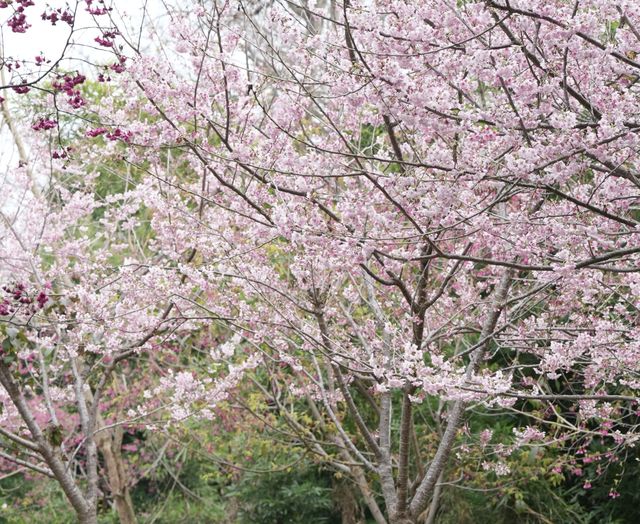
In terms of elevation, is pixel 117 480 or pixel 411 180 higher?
pixel 411 180

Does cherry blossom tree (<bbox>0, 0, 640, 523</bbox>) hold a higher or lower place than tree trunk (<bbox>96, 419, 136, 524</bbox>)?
higher

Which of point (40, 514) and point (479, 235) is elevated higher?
point (479, 235)

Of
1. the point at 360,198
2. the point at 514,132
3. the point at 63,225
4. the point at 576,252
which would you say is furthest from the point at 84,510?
the point at 514,132

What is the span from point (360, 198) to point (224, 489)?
768 cm

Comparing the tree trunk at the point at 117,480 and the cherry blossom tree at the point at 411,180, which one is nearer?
the cherry blossom tree at the point at 411,180

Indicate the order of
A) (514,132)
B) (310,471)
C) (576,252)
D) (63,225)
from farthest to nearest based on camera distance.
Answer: (310,471) < (63,225) < (576,252) < (514,132)

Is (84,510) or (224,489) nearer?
(84,510)

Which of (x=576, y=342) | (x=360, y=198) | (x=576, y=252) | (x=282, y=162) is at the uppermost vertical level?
(x=282, y=162)

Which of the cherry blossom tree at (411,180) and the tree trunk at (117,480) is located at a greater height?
the cherry blossom tree at (411,180)

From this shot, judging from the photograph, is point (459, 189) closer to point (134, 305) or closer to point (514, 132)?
point (514, 132)

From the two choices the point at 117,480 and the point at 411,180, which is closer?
the point at 411,180

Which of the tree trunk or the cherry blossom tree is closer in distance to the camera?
the cherry blossom tree

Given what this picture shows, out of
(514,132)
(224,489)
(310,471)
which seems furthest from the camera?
(224,489)

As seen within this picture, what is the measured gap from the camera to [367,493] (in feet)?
19.9
